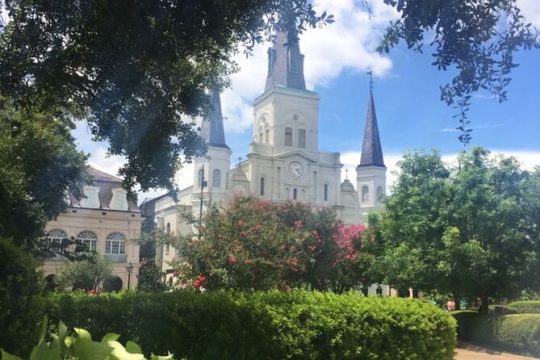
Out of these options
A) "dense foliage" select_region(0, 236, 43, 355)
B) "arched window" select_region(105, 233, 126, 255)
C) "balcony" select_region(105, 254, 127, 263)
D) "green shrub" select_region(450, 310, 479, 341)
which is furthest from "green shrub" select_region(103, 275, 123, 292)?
"dense foliage" select_region(0, 236, 43, 355)

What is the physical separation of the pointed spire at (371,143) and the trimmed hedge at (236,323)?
63780 millimetres

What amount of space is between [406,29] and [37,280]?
3.62 meters

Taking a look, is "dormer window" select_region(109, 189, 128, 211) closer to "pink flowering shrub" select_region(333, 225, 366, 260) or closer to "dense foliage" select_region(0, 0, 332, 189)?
"pink flowering shrub" select_region(333, 225, 366, 260)

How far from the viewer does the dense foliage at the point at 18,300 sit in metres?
3.89

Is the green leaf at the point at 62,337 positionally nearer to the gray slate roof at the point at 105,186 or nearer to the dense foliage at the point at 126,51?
the dense foliage at the point at 126,51

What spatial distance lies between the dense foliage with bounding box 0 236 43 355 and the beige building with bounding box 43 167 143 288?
43.0 metres

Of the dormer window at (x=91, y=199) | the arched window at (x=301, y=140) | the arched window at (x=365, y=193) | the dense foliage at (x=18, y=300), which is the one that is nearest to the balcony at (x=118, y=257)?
the dormer window at (x=91, y=199)

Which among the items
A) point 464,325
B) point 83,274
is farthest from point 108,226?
point 464,325

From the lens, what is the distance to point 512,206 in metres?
16.4

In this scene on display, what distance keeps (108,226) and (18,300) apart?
45138 millimetres

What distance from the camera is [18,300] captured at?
13.2ft

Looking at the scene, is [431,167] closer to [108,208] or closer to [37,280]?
[37,280]

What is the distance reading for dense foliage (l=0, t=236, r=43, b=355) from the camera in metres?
3.89

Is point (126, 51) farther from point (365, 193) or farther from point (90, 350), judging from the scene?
point (365, 193)
